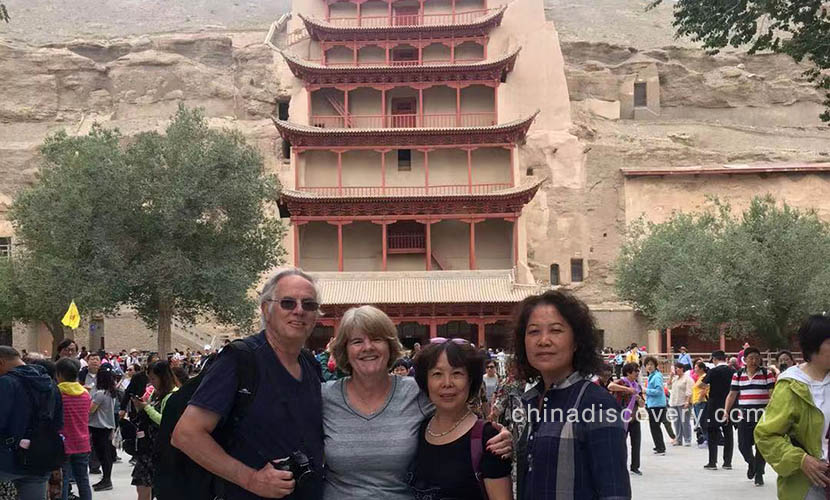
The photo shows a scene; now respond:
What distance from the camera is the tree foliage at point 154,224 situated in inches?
1229

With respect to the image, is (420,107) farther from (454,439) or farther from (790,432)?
(454,439)

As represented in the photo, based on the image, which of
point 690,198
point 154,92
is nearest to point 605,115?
point 690,198

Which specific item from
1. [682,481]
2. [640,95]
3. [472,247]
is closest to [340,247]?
[472,247]

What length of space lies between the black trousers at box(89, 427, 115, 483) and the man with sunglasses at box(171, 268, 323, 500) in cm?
875

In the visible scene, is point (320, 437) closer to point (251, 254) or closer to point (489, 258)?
point (251, 254)

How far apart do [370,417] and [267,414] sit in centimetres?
43

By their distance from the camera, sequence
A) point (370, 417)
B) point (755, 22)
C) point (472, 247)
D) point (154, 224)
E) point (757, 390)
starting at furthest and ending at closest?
point (472, 247) → point (154, 224) → point (757, 390) → point (755, 22) → point (370, 417)

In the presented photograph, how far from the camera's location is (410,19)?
46.9m

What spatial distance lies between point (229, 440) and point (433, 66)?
39213 millimetres

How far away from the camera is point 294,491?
3.98 m

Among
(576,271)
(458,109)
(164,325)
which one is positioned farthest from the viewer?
(576,271)

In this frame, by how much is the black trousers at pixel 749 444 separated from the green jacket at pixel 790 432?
20.8ft

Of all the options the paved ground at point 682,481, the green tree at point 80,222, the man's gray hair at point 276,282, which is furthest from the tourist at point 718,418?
the green tree at point 80,222

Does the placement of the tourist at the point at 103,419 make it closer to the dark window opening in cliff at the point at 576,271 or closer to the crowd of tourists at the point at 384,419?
the crowd of tourists at the point at 384,419
